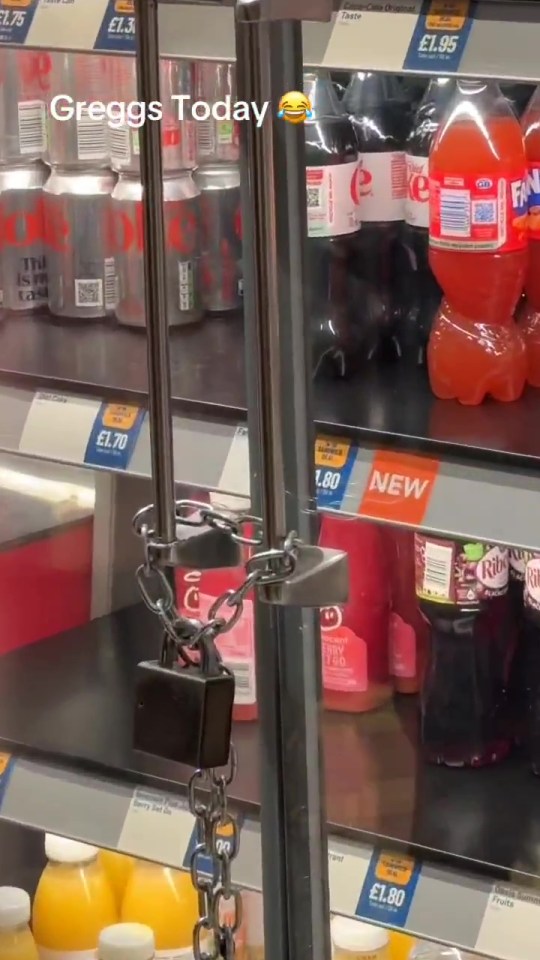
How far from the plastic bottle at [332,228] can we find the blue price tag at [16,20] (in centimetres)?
29

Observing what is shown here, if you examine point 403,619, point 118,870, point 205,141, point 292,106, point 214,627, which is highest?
point 292,106

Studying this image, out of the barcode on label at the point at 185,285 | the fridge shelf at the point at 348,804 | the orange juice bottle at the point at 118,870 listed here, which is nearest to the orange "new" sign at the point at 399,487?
the fridge shelf at the point at 348,804

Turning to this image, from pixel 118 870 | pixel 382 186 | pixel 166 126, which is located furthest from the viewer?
pixel 118 870

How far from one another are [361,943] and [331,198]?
84 centimetres

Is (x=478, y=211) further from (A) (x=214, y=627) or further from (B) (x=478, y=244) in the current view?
(A) (x=214, y=627)

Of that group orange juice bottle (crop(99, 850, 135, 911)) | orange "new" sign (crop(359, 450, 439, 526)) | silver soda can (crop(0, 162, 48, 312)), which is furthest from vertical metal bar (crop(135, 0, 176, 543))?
orange juice bottle (crop(99, 850, 135, 911))

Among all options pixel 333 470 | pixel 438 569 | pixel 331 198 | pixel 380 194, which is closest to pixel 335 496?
pixel 333 470

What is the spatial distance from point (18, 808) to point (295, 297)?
950 millimetres

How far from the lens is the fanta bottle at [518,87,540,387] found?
1445 mm

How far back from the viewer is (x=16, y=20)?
1.35 m

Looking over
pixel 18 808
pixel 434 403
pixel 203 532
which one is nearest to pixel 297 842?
pixel 203 532

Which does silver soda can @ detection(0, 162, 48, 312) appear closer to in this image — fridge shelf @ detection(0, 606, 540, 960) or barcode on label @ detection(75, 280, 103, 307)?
barcode on label @ detection(75, 280, 103, 307)

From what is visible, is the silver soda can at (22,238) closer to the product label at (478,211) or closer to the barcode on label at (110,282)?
the barcode on label at (110,282)

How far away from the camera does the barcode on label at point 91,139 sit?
1.76m
